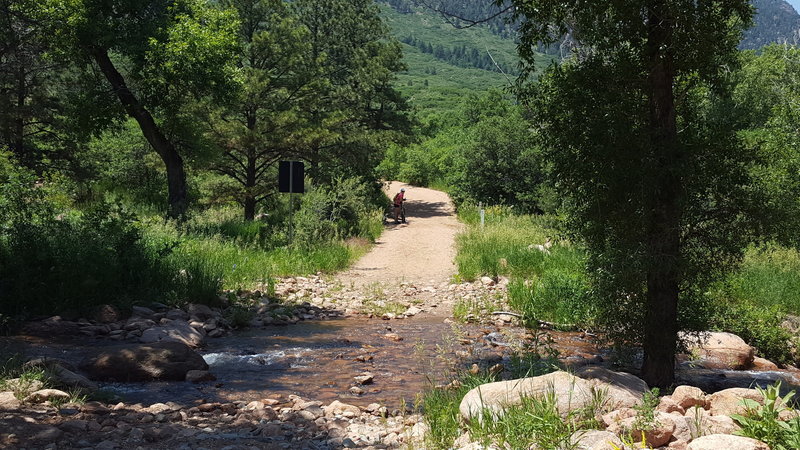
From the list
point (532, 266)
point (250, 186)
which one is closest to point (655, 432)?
point (532, 266)

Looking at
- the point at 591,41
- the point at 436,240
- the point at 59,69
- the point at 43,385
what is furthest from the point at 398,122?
the point at 43,385

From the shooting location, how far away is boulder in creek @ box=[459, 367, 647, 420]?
5301mm

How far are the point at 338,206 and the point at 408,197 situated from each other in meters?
14.4

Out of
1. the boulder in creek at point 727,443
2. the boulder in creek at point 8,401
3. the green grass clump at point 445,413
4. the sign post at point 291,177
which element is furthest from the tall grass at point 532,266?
the boulder in creek at point 8,401

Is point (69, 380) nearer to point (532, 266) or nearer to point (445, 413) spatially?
point (445, 413)

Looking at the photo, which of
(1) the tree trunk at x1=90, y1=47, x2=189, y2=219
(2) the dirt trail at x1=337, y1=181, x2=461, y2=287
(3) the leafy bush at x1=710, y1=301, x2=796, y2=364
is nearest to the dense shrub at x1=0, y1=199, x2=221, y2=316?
(2) the dirt trail at x1=337, y1=181, x2=461, y2=287

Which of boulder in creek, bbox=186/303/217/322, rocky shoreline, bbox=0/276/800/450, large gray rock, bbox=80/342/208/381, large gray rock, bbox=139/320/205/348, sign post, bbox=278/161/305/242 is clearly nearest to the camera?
rocky shoreline, bbox=0/276/800/450

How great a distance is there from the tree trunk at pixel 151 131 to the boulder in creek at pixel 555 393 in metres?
13.4

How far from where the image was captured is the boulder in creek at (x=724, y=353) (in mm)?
9188

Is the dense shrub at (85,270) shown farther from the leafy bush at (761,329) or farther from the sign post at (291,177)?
the leafy bush at (761,329)

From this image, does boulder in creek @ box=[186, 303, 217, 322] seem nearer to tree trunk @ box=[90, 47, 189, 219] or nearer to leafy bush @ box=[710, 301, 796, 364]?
tree trunk @ box=[90, 47, 189, 219]

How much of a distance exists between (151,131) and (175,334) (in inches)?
389

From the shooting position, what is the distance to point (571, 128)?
7.41 meters

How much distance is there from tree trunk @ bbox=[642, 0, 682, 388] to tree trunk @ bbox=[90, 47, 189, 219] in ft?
43.6
